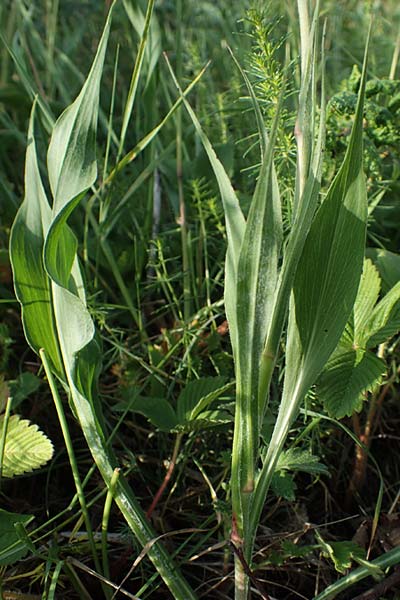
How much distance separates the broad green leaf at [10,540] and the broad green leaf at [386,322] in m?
0.44

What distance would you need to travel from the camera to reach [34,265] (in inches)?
34.4

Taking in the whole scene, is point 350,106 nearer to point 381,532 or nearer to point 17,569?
point 381,532

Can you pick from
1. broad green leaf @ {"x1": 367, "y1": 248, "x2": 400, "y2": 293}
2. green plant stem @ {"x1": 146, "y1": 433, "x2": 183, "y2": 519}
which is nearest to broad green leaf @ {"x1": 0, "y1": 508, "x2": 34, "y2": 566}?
green plant stem @ {"x1": 146, "y1": 433, "x2": 183, "y2": 519}

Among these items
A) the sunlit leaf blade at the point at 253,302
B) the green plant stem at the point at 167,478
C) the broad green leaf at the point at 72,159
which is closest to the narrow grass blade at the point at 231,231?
the sunlit leaf blade at the point at 253,302

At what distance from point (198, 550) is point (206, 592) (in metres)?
0.08

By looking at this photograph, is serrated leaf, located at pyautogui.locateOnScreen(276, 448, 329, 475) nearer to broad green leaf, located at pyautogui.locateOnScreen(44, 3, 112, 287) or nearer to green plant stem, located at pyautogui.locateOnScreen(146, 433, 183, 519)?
green plant stem, located at pyautogui.locateOnScreen(146, 433, 183, 519)

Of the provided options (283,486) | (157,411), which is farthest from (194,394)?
(283,486)

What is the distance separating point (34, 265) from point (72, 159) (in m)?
0.15

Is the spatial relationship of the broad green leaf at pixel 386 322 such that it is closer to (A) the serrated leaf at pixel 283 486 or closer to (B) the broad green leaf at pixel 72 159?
(A) the serrated leaf at pixel 283 486

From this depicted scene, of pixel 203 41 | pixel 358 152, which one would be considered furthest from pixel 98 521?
pixel 203 41

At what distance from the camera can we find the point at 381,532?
0.92 metres

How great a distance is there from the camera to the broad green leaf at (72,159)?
79 centimetres

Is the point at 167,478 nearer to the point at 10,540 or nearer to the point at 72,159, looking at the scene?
the point at 10,540

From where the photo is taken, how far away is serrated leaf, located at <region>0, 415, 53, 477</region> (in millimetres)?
866
